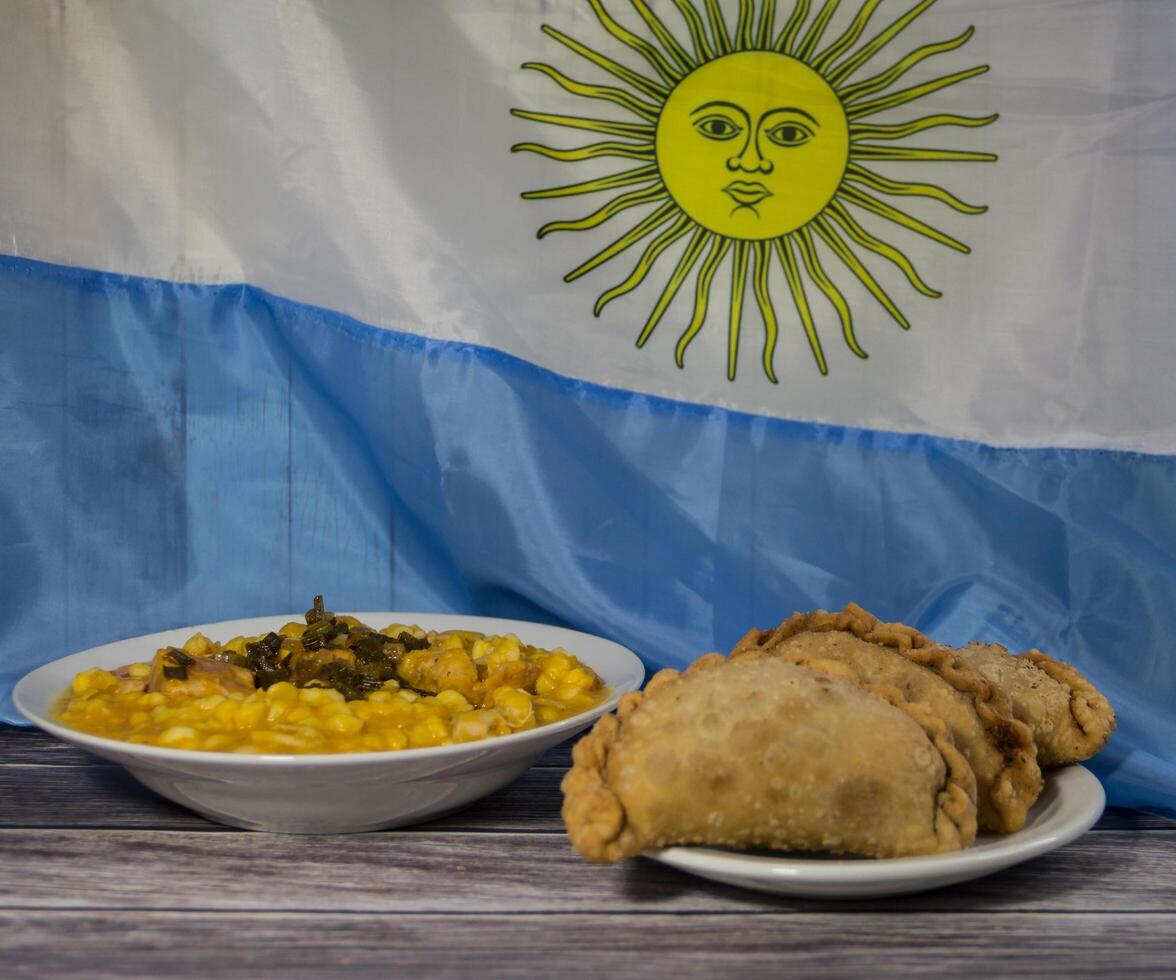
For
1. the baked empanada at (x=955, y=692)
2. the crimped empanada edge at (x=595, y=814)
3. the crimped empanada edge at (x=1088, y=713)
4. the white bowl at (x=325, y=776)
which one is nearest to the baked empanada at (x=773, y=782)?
the crimped empanada edge at (x=595, y=814)

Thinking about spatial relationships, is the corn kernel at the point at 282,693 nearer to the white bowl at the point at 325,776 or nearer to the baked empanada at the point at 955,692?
the white bowl at the point at 325,776

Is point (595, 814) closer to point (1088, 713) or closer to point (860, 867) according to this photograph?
point (860, 867)

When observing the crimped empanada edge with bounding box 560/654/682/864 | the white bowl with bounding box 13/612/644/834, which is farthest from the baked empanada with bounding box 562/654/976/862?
the white bowl with bounding box 13/612/644/834

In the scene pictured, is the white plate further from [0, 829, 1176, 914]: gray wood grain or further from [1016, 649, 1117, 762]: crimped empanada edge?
[1016, 649, 1117, 762]: crimped empanada edge

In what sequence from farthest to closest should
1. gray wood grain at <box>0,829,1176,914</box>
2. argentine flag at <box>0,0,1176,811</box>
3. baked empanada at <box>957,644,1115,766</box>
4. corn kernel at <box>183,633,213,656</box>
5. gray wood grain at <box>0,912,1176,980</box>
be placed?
argentine flag at <box>0,0,1176,811</box> < corn kernel at <box>183,633,213,656</box> < baked empanada at <box>957,644,1115,766</box> < gray wood grain at <box>0,829,1176,914</box> < gray wood grain at <box>0,912,1176,980</box>

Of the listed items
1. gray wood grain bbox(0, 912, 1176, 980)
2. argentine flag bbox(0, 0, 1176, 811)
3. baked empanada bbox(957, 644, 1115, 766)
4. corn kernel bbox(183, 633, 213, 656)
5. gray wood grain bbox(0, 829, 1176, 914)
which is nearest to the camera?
gray wood grain bbox(0, 912, 1176, 980)

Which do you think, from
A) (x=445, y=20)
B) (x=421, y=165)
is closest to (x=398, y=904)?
(x=421, y=165)

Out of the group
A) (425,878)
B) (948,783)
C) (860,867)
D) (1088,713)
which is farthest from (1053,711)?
(425,878)
